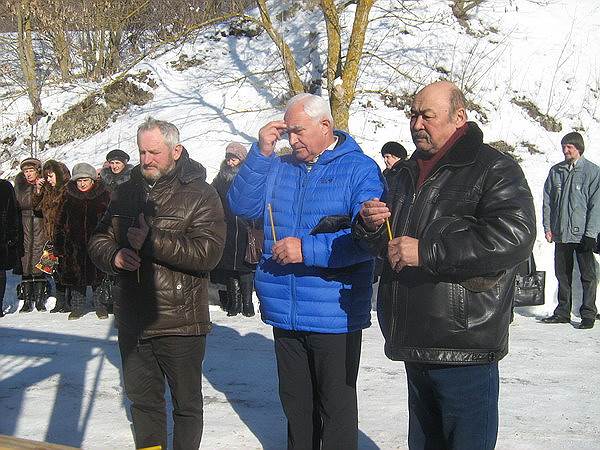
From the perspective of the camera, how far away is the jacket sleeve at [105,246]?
404 cm

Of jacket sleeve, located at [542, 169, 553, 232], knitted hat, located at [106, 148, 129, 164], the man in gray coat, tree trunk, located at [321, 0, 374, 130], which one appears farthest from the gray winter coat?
knitted hat, located at [106, 148, 129, 164]

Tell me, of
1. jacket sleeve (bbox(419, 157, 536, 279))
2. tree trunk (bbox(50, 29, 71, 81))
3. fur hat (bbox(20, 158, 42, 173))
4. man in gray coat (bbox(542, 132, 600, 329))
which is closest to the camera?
jacket sleeve (bbox(419, 157, 536, 279))

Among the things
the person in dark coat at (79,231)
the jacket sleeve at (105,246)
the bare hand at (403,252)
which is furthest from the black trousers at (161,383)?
the person in dark coat at (79,231)

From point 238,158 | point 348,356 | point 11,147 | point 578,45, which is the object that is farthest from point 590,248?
point 11,147

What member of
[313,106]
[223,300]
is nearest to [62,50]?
[223,300]

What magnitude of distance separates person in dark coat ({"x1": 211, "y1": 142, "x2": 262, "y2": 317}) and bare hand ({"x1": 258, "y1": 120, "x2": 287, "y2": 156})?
484 centimetres

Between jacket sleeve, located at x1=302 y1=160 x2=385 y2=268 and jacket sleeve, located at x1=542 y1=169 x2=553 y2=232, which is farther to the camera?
jacket sleeve, located at x1=542 y1=169 x2=553 y2=232

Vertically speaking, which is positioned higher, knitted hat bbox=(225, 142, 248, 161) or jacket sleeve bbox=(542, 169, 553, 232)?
knitted hat bbox=(225, 142, 248, 161)

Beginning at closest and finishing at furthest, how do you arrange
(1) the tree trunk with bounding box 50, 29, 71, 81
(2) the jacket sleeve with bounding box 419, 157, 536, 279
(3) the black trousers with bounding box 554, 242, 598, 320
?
(2) the jacket sleeve with bounding box 419, 157, 536, 279, (3) the black trousers with bounding box 554, 242, 598, 320, (1) the tree trunk with bounding box 50, 29, 71, 81

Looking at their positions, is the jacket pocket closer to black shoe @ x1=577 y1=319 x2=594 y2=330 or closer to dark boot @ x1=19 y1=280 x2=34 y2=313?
black shoe @ x1=577 y1=319 x2=594 y2=330

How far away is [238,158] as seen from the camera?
9.00 meters

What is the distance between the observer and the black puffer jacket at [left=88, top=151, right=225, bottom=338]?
13.2ft

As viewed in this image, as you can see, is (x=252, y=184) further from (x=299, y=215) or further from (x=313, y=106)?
(x=313, y=106)

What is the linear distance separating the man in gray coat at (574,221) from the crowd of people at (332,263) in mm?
4897
